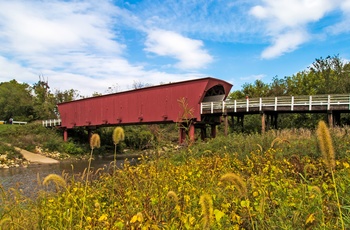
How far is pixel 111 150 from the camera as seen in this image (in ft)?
133

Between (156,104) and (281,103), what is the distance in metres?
10.8

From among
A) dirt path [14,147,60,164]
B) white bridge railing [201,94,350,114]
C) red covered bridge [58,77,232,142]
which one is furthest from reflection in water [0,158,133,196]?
white bridge railing [201,94,350,114]

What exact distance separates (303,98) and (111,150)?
92.1ft

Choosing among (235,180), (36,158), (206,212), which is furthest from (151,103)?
(206,212)

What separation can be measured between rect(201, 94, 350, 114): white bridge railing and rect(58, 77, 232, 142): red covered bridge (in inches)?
60.3

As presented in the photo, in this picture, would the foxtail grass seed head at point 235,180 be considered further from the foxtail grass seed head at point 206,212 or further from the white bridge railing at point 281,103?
the white bridge railing at point 281,103

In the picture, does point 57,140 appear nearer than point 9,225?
No

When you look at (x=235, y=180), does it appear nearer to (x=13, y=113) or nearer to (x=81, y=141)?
(x=81, y=141)

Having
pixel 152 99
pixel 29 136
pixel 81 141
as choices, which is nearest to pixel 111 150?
pixel 81 141

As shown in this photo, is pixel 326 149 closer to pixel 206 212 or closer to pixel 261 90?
pixel 206 212

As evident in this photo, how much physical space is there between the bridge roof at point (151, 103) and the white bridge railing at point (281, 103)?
4.91 ft

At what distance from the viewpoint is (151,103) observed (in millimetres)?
26375

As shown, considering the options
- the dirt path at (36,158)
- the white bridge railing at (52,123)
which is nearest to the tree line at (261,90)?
the white bridge railing at (52,123)

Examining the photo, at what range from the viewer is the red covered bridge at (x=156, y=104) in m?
23.3
